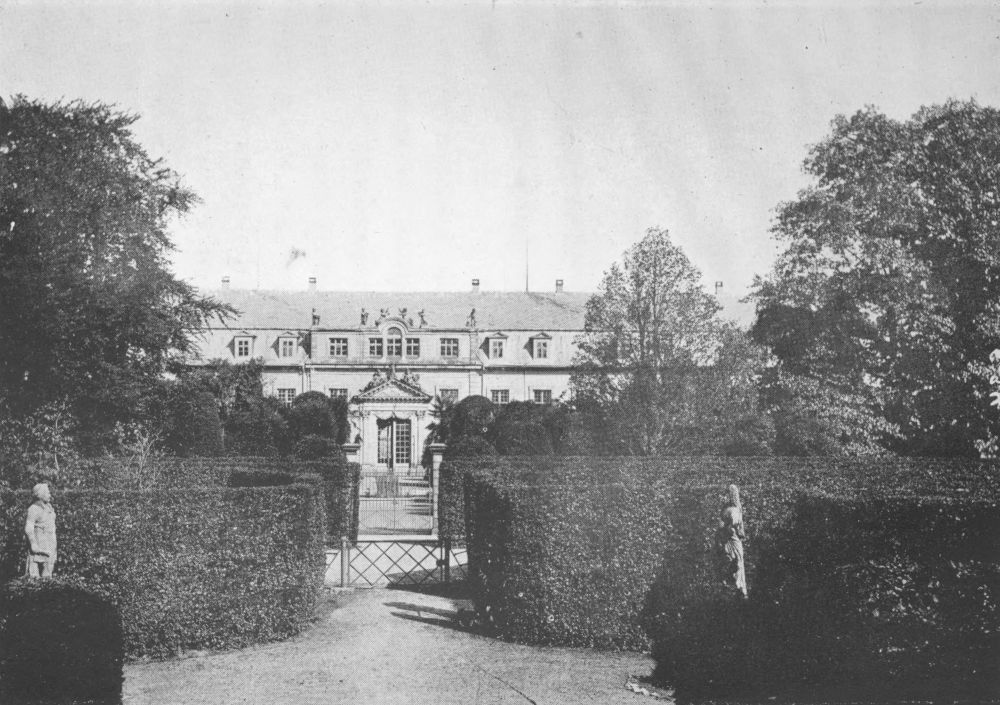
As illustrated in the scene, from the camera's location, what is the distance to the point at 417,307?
2062 inches

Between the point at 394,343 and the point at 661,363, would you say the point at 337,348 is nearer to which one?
the point at 394,343

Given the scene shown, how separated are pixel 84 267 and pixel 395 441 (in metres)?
28.0

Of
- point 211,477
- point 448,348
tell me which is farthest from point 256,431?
point 448,348

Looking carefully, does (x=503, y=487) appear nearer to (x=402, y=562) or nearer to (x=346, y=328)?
(x=402, y=562)

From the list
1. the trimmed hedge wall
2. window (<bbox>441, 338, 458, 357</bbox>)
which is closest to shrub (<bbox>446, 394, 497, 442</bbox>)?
window (<bbox>441, 338, 458, 357</bbox>)

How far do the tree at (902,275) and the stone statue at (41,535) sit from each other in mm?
18734

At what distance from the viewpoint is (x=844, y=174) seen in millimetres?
22203

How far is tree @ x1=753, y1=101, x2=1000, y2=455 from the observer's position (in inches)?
734

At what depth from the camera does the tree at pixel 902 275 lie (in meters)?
18.6

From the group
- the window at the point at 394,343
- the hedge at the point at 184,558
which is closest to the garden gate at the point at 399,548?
the hedge at the point at 184,558

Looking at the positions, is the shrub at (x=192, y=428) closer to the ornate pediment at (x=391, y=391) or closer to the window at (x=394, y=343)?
the ornate pediment at (x=391, y=391)

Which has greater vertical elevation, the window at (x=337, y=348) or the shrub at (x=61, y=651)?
the window at (x=337, y=348)

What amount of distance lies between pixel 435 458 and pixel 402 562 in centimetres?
742

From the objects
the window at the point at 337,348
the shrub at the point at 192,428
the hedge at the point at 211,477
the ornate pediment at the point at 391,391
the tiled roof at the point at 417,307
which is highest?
the tiled roof at the point at 417,307
